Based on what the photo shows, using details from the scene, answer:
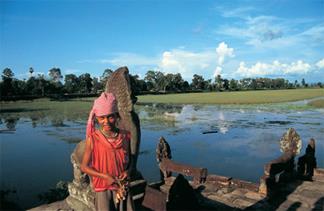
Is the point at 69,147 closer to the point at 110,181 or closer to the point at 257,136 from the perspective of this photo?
the point at 257,136

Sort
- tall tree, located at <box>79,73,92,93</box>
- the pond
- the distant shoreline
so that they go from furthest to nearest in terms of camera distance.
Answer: tall tree, located at <box>79,73,92,93</box> → the distant shoreline → the pond

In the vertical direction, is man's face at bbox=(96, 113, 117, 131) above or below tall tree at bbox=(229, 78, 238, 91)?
below

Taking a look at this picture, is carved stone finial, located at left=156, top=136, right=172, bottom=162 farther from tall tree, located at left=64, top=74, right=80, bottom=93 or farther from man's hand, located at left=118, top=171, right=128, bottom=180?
tall tree, located at left=64, top=74, right=80, bottom=93

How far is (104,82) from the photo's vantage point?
62281mm

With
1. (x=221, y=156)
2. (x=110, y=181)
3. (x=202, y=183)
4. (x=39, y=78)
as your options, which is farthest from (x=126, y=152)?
(x=39, y=78)

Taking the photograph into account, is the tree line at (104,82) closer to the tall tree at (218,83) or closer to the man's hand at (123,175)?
the tall tree at (218,83)

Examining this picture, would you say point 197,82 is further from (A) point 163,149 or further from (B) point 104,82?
(A) point 163,149

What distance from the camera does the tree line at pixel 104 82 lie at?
218 feet

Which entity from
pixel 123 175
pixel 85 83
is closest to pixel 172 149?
pixel 123 175

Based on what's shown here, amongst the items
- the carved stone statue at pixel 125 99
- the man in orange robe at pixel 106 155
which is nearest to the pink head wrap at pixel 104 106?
the man in orange robe at pixel 106 155

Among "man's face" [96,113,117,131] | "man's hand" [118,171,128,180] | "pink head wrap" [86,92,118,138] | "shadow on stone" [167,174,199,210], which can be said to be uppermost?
"pink head wrap" [86,92,118,138]

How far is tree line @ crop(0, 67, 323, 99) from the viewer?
218 feet

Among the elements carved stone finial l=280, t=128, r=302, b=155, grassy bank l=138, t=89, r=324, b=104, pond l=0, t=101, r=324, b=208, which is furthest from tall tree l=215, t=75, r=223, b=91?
carved stone finial l=280, t=128, r=302, b=155

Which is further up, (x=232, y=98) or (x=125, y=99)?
(x=125, y=99)
